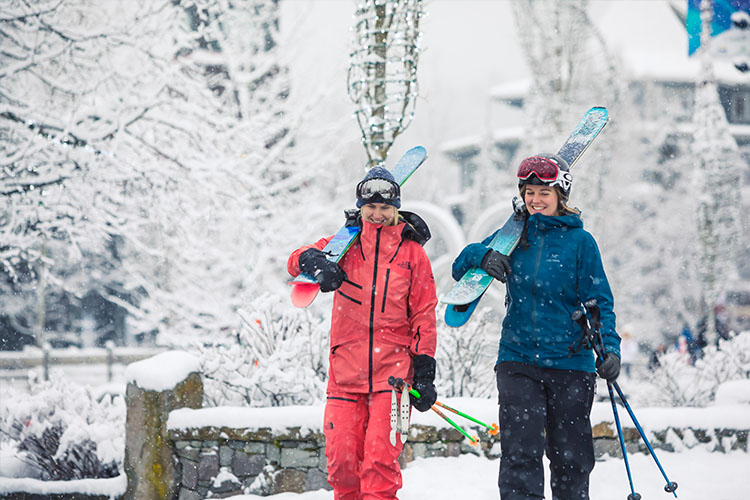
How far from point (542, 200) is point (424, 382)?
1.09m

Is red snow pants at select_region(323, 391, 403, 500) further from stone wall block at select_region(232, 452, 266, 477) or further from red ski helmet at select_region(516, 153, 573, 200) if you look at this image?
stone wall block at select_region(232, 452, 266, 477)

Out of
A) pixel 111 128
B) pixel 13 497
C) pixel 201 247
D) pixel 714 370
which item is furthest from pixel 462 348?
pixel 201 247

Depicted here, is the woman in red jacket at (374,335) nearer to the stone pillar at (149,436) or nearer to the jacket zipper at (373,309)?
the jacket zipper at (373,309)

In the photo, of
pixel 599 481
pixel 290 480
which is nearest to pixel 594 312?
pixel 599 481

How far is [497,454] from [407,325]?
197cm

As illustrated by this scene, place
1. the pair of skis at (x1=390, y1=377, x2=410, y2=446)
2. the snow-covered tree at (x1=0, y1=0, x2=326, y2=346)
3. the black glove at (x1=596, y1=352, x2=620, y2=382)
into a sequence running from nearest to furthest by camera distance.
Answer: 1. the black glove at (x1=596, y1=352, x2=620, y2=382)
2. the pair of skis at (x1=390, y1=377, x2=410, y2=446)
3. the snow-covered tree at (x1=0, y1=0, x2=326, y2=346)

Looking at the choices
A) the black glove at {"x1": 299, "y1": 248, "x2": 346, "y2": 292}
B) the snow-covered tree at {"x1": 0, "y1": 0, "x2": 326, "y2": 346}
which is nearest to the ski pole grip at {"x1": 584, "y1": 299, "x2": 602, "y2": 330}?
the black glove at {"x1": 299, "y1": 248, "x2": 346, "y2": 292}

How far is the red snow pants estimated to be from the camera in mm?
3137

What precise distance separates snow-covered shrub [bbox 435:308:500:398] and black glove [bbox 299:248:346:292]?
8.30 feet

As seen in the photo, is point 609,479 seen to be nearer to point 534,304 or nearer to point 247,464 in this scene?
point 534,304

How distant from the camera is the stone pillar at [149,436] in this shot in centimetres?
475

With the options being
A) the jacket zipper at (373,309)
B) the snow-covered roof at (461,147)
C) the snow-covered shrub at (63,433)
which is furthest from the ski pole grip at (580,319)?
the snow-covered roof at (461,147)

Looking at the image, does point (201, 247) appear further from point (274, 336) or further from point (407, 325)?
point (407, 325)

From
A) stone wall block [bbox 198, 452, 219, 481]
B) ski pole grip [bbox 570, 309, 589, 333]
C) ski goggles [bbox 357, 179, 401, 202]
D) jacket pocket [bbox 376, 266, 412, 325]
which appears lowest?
stone wall block [bbox 198, 452, 219, 481]
